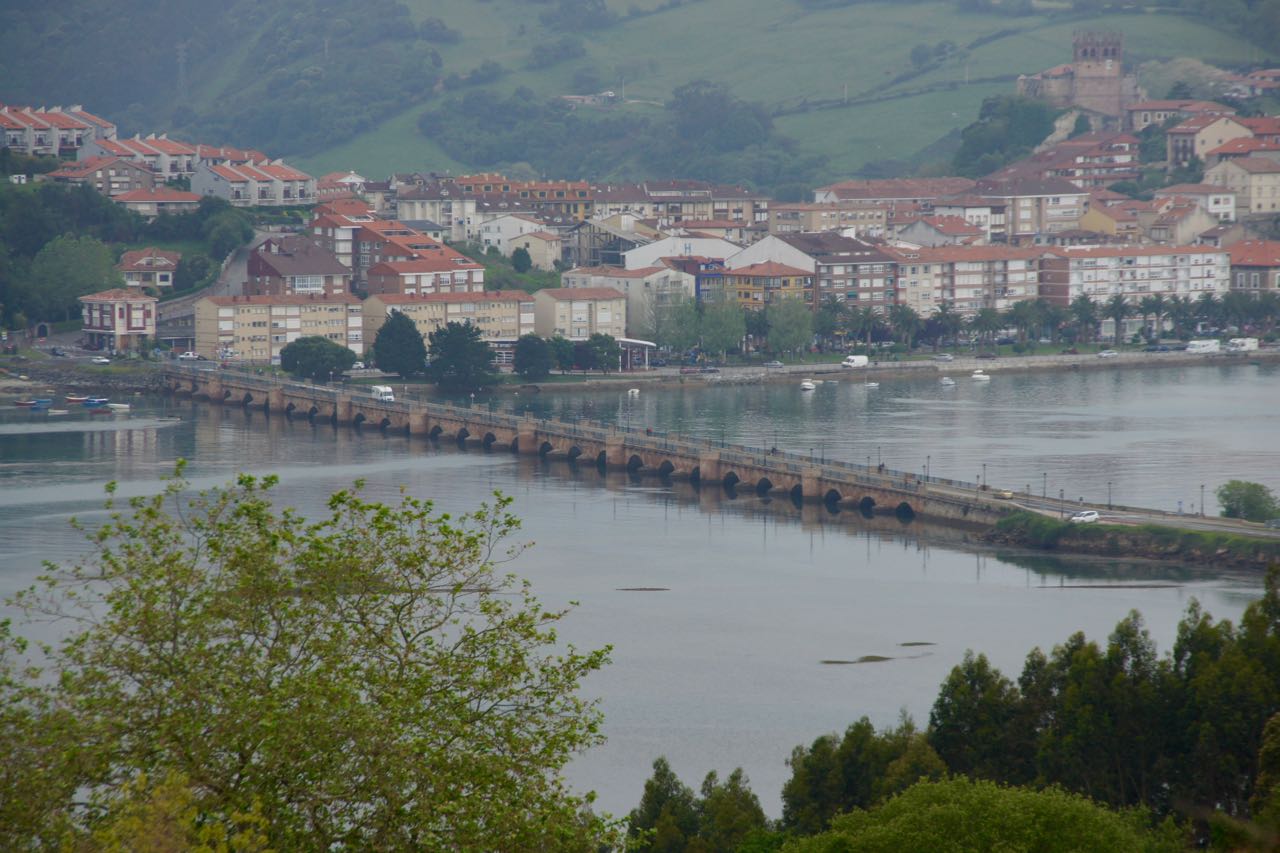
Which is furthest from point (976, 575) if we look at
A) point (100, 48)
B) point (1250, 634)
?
point (100, 48)

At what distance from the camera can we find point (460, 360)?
1357 inches

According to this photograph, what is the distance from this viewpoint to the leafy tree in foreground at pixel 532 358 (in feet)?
116

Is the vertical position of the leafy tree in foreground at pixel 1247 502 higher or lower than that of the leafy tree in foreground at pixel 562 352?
lower

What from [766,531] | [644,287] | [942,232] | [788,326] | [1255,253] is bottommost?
[766,531]

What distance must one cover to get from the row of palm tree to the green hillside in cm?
2321

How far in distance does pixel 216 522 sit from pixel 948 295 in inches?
1450

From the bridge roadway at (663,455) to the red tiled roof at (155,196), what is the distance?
29.1ft

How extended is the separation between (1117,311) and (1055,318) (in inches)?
47.3

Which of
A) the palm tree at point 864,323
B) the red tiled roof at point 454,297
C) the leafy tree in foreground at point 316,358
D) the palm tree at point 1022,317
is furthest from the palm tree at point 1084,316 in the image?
the leafy tree in foreground at point 316,358

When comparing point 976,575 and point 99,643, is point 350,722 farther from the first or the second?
point 976,575

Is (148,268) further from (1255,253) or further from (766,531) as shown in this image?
(1255,253)

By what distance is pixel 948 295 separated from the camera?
43094mm

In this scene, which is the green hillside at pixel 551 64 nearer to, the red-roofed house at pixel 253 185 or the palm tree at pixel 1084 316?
the red-roofed house at pixel 253 185

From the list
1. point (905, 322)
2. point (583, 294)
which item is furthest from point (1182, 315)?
point (583, 294)
